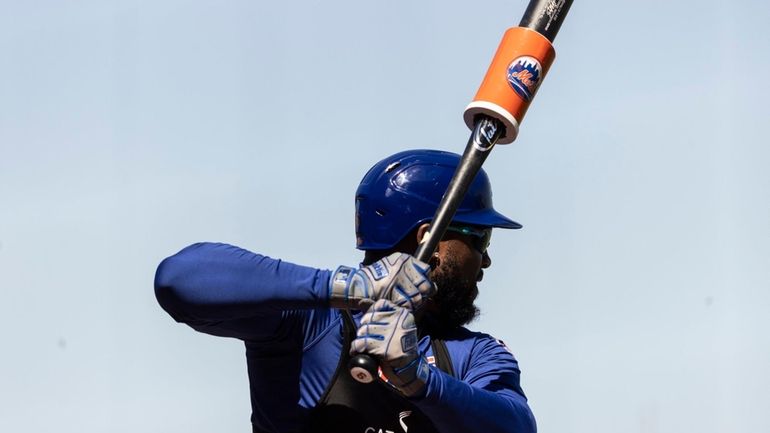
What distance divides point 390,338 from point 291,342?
89 centimetres

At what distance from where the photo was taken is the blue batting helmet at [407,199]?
6898 mm

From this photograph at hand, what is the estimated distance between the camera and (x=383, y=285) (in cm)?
579

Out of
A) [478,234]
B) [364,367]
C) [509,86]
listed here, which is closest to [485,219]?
[478,234]

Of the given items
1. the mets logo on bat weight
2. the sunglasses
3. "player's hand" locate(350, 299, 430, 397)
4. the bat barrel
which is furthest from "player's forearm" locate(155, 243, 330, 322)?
the bat barrel

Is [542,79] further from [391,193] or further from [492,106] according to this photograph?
[391,193]

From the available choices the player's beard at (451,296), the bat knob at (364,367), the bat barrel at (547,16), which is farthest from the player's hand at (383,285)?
the bat barrel at (547,16)

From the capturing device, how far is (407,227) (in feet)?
22.6

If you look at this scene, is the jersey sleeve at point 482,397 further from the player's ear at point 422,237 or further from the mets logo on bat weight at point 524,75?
the mets logo on bat weight at point 524,75

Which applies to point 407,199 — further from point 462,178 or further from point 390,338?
point 390,338

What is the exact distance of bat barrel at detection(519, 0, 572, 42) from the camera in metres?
6.57

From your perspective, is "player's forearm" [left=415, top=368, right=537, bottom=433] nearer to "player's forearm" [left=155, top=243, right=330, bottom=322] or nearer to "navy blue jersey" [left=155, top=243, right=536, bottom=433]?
"navy blue jersey" [left=155, top=243, right=536, bottom=433]

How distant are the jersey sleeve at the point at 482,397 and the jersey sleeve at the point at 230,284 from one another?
2.34 ft

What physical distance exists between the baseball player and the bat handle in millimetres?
242

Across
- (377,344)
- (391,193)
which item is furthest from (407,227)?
(377,344)
